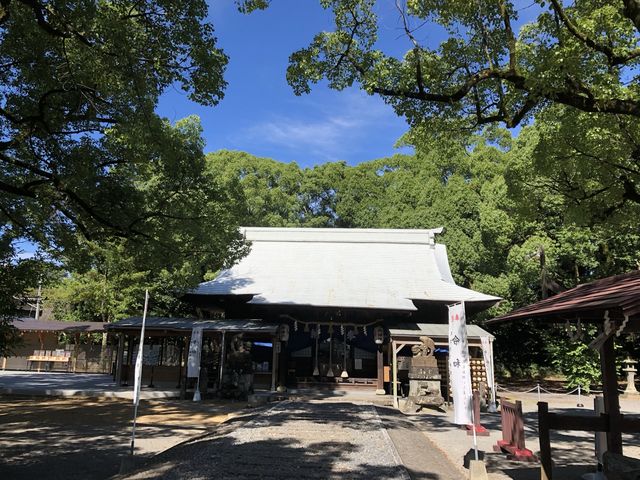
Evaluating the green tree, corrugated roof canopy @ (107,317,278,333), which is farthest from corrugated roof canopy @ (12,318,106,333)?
the green tree

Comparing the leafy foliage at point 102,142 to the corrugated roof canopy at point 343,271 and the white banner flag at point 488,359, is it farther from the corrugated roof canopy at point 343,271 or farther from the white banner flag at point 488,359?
the white banner flag at point 488,359

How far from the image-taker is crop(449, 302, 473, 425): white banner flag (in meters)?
7.05

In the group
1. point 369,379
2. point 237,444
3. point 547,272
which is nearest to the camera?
point 237,444

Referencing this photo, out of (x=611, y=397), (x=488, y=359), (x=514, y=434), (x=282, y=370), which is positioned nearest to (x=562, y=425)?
(x=611, y=397)

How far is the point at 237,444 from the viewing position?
23.0 feet

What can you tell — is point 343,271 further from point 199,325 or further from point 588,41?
point 588,41

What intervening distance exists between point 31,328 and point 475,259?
76.8 ft

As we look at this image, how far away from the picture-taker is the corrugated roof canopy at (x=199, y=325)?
1695cm

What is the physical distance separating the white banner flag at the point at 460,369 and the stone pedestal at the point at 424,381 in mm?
7574

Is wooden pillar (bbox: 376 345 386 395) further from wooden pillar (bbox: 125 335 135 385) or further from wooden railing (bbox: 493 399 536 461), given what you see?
wooden railing (bbox: 493 399 536 461)

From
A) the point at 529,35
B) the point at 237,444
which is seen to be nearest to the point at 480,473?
the point at 237,444

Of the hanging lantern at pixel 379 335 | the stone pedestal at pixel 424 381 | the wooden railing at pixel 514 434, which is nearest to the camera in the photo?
the wooden railing at pixel 514 434

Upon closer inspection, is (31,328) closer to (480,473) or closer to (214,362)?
(214,362)

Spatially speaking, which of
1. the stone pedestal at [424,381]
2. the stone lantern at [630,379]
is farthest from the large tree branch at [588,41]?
the stone lantern at [630,379]
